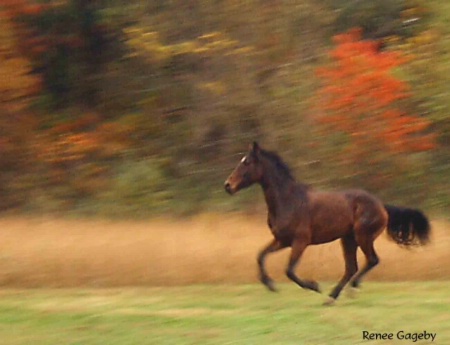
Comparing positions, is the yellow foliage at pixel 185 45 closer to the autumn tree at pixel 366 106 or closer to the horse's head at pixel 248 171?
the autumn tree at pixel 366 106

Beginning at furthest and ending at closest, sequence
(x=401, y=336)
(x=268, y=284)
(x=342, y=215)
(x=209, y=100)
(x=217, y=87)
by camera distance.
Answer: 1. (x=209, y=100)
2. (x=217, y=87)
3. (x=268, y=284)
4. (x=342, y=215)
5. (x=401, y=336)

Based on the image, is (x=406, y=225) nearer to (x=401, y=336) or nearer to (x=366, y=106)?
(x=401, y=336)

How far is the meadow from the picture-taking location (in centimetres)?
956

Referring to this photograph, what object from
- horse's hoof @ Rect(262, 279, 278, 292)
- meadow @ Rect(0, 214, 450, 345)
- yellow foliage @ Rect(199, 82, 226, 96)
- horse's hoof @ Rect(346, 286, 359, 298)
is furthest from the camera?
yellow foliage @ Rect(199, 82, 226, 96)

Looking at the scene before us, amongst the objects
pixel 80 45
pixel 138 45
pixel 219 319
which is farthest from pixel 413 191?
pixel 219 319

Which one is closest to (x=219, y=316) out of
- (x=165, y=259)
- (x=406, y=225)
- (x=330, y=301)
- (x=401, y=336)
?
(x=330, y=301)

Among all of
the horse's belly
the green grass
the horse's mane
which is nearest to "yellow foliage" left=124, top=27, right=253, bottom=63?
the green grass

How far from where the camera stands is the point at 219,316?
10.4 meters

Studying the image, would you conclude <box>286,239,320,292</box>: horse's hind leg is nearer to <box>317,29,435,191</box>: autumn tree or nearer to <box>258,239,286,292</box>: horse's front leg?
<box>258,239,286,292</box>: horse's front leg

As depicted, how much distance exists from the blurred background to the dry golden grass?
3.43m

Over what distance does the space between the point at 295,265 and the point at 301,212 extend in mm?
648

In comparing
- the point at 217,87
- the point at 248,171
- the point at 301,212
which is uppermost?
the point at 248,171

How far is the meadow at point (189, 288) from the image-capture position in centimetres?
956

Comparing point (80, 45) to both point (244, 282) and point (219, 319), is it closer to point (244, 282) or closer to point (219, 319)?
point (244, 282)
